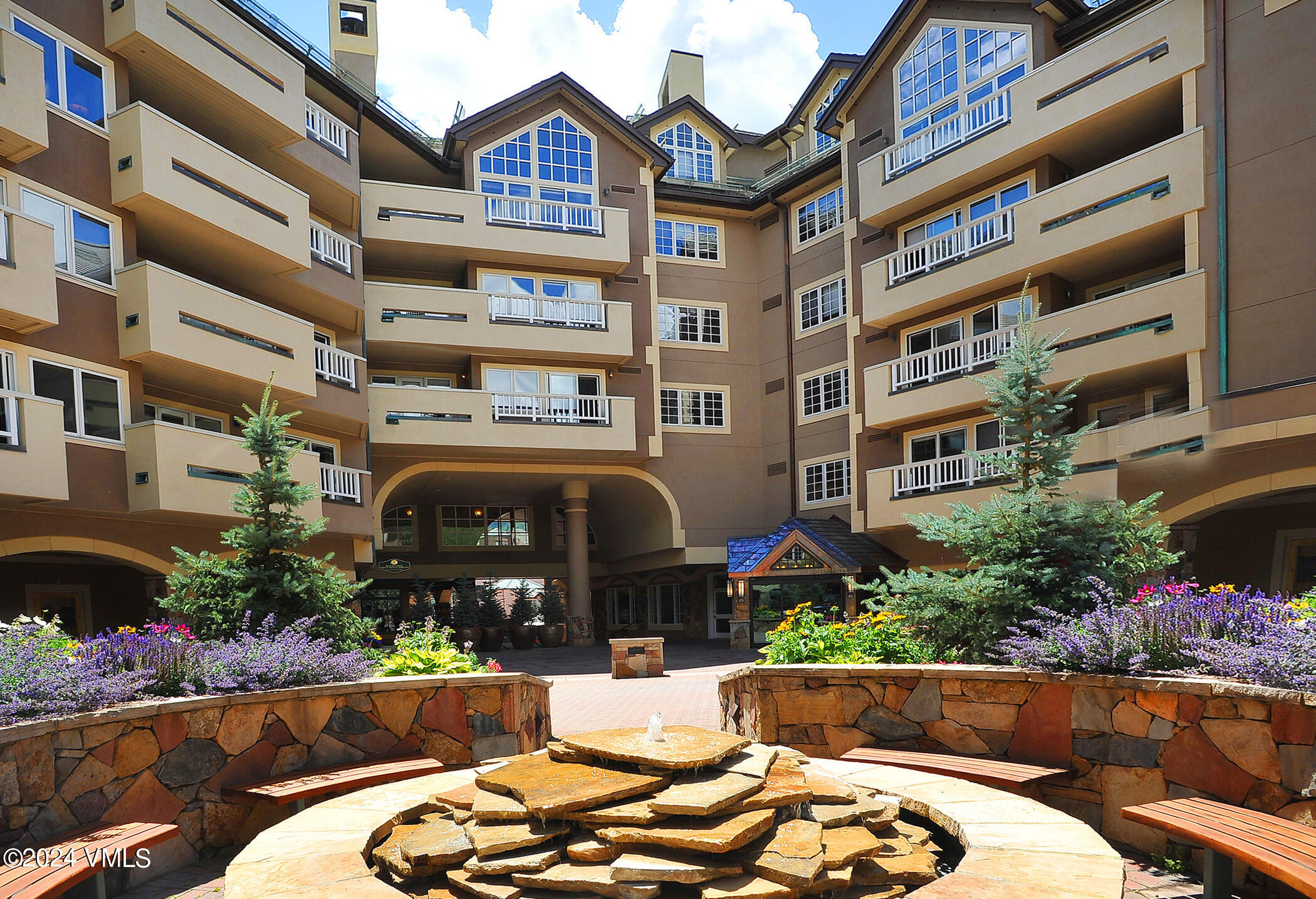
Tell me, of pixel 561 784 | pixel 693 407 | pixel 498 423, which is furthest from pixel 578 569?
pixel 561 784

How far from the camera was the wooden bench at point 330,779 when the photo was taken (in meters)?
6.70

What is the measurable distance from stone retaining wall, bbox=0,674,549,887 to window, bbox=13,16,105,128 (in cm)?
1318

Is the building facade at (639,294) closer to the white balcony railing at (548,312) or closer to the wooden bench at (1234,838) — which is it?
the white balcony railing at (548,312)

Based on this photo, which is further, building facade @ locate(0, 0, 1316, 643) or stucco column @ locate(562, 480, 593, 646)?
stucco column @ locate(562, 480, 593, 646)

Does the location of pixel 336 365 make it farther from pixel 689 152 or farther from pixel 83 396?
pixel 689 152

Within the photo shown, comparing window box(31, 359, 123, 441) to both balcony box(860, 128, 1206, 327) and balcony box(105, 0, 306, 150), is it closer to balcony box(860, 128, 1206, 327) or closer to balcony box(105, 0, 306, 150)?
balcony box(105, 0, 306, 150)

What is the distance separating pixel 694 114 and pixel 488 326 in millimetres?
12359

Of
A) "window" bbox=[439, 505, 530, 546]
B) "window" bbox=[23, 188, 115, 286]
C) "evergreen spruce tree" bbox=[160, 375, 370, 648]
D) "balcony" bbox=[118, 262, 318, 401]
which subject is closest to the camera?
"evergreen spruce tree" bbox=[160, 375, 370, 648]

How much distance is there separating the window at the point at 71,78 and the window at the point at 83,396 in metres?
4.60

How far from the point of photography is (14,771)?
536 centimetres

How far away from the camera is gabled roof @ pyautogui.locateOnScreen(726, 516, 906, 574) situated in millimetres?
23672

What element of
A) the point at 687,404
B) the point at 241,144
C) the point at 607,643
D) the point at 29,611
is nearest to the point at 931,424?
the point at 687,404

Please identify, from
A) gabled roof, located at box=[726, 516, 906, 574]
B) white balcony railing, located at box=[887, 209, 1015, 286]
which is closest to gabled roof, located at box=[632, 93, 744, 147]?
white balcony railing, located at box=[887, 209, 1015, 286]

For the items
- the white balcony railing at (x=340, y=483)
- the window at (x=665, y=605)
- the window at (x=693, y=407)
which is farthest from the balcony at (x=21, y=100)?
the window at (x=665, y=605)
